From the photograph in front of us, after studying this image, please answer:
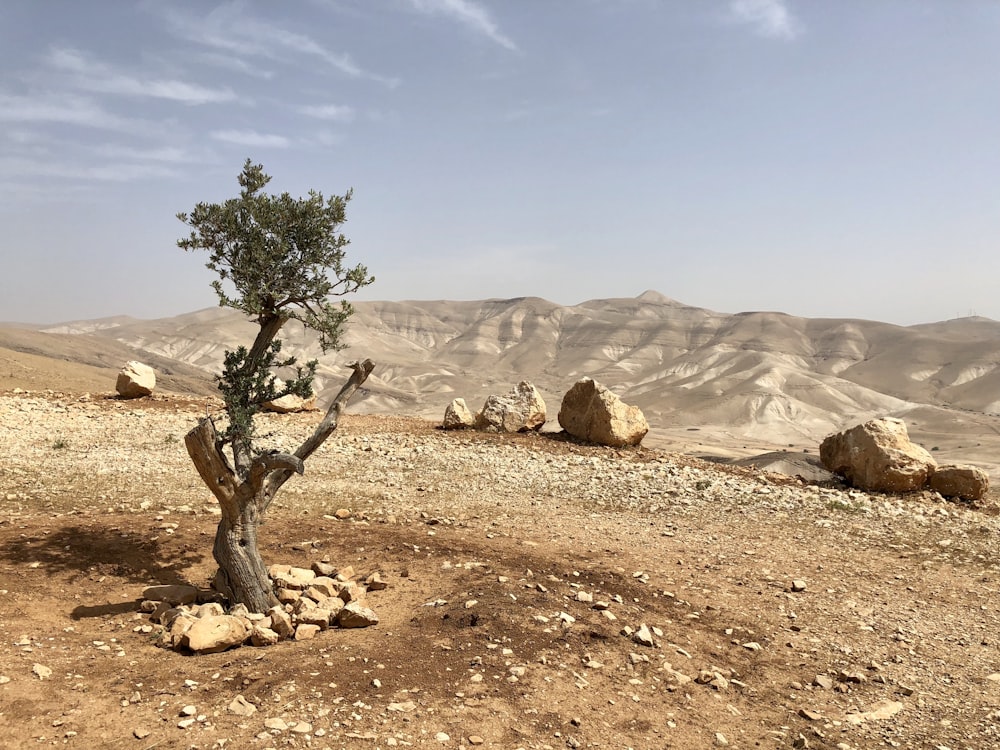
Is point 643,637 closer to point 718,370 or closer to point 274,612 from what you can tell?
point 274,612

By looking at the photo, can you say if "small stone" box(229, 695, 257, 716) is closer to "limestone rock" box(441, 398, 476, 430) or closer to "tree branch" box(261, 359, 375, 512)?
"tree branch" box(261, 359, 375, 512)

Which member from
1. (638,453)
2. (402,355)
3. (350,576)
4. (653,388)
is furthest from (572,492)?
(402,355)

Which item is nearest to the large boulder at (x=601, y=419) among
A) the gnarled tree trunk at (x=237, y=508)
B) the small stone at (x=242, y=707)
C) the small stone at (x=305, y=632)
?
the gnarled tree trunk at (x=237, y=508)

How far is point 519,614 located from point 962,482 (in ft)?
50.4

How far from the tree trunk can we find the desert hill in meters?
61.4

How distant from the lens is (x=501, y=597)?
888cm

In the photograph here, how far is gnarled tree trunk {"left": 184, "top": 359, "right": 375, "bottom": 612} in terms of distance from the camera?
8484mm

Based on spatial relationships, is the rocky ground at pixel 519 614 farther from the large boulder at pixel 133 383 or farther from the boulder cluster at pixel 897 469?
the large boulder at pixel 133 383

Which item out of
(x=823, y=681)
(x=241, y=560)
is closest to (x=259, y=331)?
(x=241, y=560)

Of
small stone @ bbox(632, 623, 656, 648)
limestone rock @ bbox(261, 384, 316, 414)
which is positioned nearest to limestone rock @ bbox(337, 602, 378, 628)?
small stone @ bbox(632, 623, 656, 648)

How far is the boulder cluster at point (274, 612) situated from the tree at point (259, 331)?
42 centimetres

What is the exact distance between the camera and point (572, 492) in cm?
1605

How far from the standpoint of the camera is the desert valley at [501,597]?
627cm

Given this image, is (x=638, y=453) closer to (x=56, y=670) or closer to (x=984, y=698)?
(x=984, y=698)
